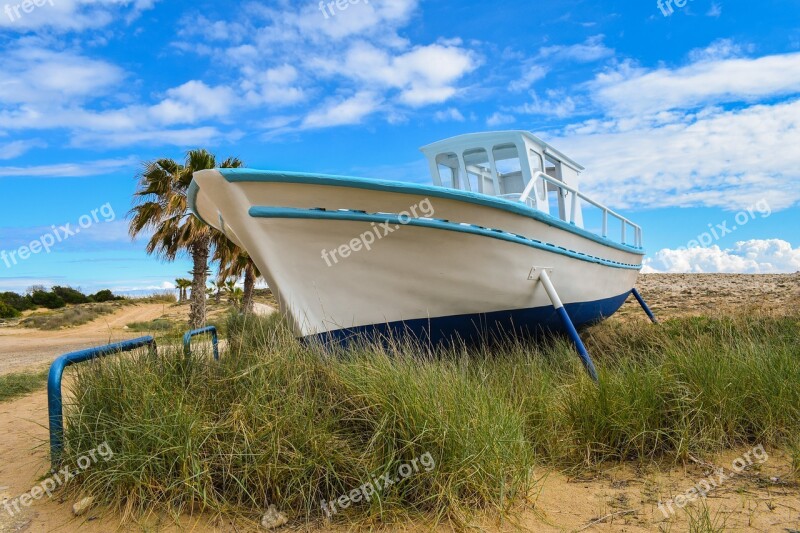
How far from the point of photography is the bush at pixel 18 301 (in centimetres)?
3841

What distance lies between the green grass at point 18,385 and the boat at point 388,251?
176 inches

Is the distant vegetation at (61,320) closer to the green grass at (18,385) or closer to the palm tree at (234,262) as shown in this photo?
the palm tree at (234,262)

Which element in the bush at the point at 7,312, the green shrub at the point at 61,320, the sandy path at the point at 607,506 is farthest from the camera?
the bush at the point at 7,312

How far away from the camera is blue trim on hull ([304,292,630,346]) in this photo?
20.2 feet

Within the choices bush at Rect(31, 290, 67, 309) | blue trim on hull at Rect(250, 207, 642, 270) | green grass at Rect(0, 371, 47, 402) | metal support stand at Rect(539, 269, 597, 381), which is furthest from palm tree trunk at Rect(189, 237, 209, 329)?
bush at Rect(31, 290, 67, 309)

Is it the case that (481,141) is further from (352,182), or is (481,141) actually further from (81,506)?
(81,506)

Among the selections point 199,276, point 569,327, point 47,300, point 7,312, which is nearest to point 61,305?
point 47,300

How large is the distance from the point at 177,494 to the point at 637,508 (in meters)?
2.91

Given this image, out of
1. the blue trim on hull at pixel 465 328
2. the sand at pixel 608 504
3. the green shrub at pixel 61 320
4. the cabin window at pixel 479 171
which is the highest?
the cabin window at pixel 479 171

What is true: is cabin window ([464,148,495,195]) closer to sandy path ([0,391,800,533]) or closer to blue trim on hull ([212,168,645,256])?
blue trim on hull ([212,168,645,256])

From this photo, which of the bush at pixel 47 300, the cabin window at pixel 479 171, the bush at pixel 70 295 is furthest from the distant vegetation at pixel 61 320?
the cabin window at pixel 479 171

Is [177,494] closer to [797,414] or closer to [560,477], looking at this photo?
[560,477]

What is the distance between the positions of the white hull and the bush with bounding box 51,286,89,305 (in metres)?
42.9

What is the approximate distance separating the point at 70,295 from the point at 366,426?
157 ft
